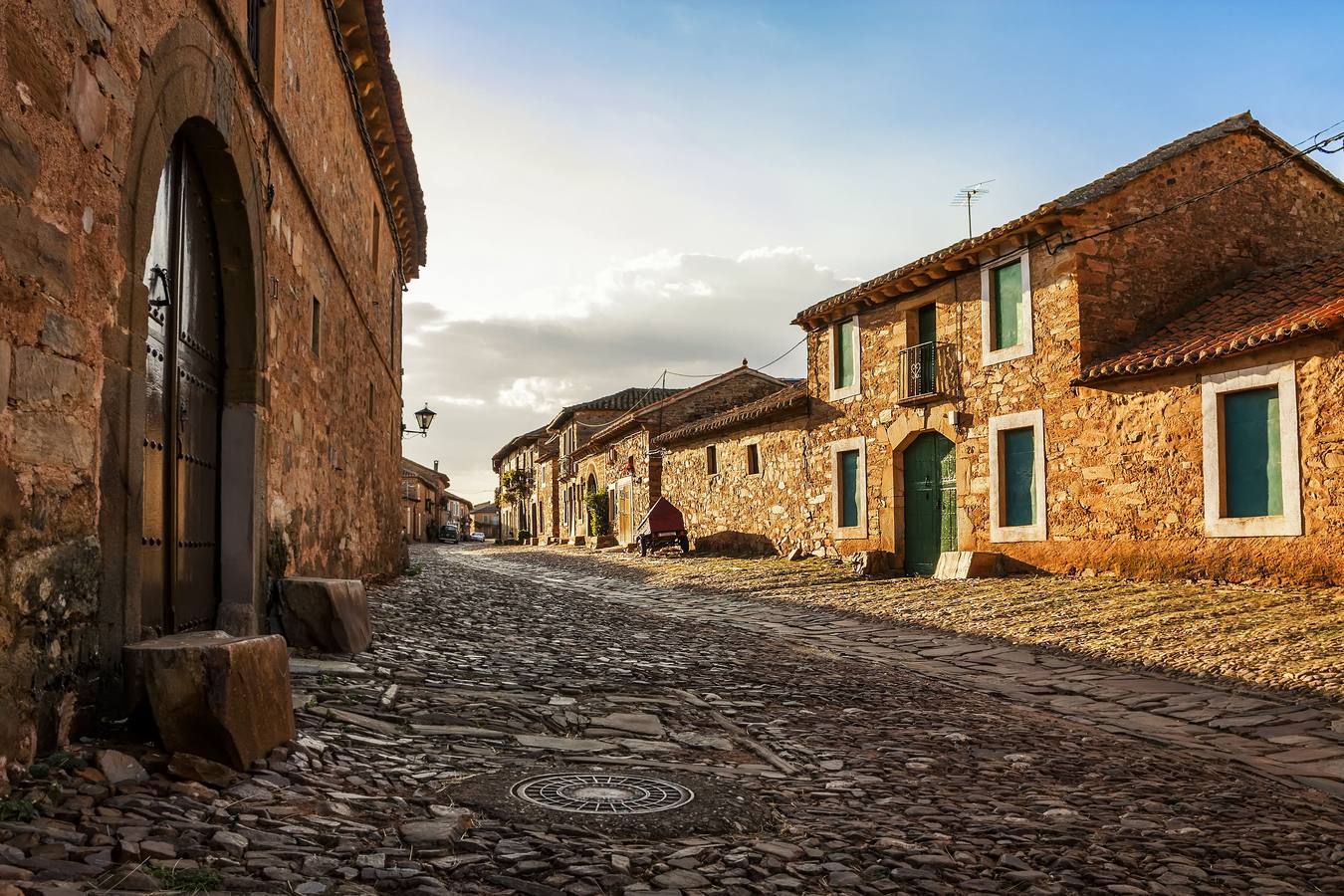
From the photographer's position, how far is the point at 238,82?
529 cm

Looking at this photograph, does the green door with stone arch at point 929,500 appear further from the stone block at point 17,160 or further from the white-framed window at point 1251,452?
the stone block at point 17,160

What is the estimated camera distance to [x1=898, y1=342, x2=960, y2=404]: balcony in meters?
15.7

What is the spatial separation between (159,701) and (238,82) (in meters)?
3.54

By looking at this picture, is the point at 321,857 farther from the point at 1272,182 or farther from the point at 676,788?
the point at 1272,182

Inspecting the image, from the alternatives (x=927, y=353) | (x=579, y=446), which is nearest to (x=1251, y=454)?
(x=927, y=353)

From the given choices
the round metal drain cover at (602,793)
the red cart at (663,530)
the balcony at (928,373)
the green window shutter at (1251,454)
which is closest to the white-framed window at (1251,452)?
the green window shutter at (1251,454)

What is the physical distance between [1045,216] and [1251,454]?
4140mm

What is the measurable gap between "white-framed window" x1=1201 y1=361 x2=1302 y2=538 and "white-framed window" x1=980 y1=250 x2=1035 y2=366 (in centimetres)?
303

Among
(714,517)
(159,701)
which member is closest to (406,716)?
(159,701)

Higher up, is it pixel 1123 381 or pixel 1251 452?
pixel 1123 381

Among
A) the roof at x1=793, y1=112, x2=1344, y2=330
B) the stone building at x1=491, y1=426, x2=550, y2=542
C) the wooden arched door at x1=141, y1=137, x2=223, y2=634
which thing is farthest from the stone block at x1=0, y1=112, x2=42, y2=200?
the stone building at x1=491, y1=426, x2=550, y2=542

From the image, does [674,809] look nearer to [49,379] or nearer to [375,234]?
[49,379]

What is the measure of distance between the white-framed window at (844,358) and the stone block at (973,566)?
14.9 feet

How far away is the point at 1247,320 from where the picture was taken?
1208cm
